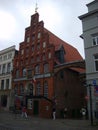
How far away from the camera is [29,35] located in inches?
1775

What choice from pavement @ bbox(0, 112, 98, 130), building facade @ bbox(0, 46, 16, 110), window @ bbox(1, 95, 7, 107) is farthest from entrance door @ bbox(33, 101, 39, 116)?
pavement @ bbox(0, 112, 98, 130)

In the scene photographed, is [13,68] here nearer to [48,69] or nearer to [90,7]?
[48,69]

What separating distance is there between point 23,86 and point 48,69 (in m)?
8.21

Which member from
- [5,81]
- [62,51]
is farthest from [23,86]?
[62,51]

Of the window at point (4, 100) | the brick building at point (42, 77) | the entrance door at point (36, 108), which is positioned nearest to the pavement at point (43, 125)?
the brick building at point (42, 77)

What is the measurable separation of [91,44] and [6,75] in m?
27.9

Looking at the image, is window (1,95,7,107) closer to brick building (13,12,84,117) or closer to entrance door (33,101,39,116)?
brick building (13,12,84,117)

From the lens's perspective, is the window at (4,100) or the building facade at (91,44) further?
the window at (4,100)

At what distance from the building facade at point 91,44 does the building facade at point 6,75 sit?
24.6m

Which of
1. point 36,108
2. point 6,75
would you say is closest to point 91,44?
point 36,108

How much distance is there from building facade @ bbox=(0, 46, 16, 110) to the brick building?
2.24 metres

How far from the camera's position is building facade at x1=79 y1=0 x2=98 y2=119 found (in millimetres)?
25188

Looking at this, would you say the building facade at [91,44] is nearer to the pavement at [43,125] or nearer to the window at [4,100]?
the pavement at [43,125]

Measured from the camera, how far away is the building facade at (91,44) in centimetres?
2519
